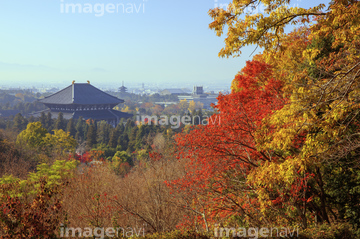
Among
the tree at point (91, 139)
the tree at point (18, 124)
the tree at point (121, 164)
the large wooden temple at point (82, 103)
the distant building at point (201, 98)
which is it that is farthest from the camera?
the distant building at point (201, 98)

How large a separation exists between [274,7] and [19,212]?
5215mm

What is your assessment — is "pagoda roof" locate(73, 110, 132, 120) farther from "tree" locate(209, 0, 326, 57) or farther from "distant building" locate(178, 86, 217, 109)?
"distant building" locate(178, 86, 217, 109)

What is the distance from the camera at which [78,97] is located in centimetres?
6956

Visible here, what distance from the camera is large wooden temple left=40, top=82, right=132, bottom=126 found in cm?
6944

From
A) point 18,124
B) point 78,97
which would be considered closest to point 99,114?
point 78,97

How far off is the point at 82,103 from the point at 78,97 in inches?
68.2

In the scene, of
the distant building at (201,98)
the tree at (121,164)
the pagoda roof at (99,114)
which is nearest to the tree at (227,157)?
the tree at (121,164)

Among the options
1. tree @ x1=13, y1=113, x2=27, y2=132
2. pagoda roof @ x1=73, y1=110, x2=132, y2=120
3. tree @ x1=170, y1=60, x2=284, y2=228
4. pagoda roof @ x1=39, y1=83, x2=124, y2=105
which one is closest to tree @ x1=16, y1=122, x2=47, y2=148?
tree @ x1=13, y1=113, x2=27, y2=132

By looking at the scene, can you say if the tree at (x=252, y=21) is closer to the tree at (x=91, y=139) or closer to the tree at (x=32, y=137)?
the tree at (x=32, y=137)

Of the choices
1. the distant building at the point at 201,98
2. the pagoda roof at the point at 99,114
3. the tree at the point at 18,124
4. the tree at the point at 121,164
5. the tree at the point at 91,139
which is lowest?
the tree at the point at 121,164

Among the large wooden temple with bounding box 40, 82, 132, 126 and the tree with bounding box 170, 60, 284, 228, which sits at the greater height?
the large wooden temple with bounding box 40, 82, 132, 126

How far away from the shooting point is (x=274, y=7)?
5.85 meters

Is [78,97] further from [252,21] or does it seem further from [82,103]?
[252,21]

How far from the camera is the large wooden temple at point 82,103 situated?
6944 cm
